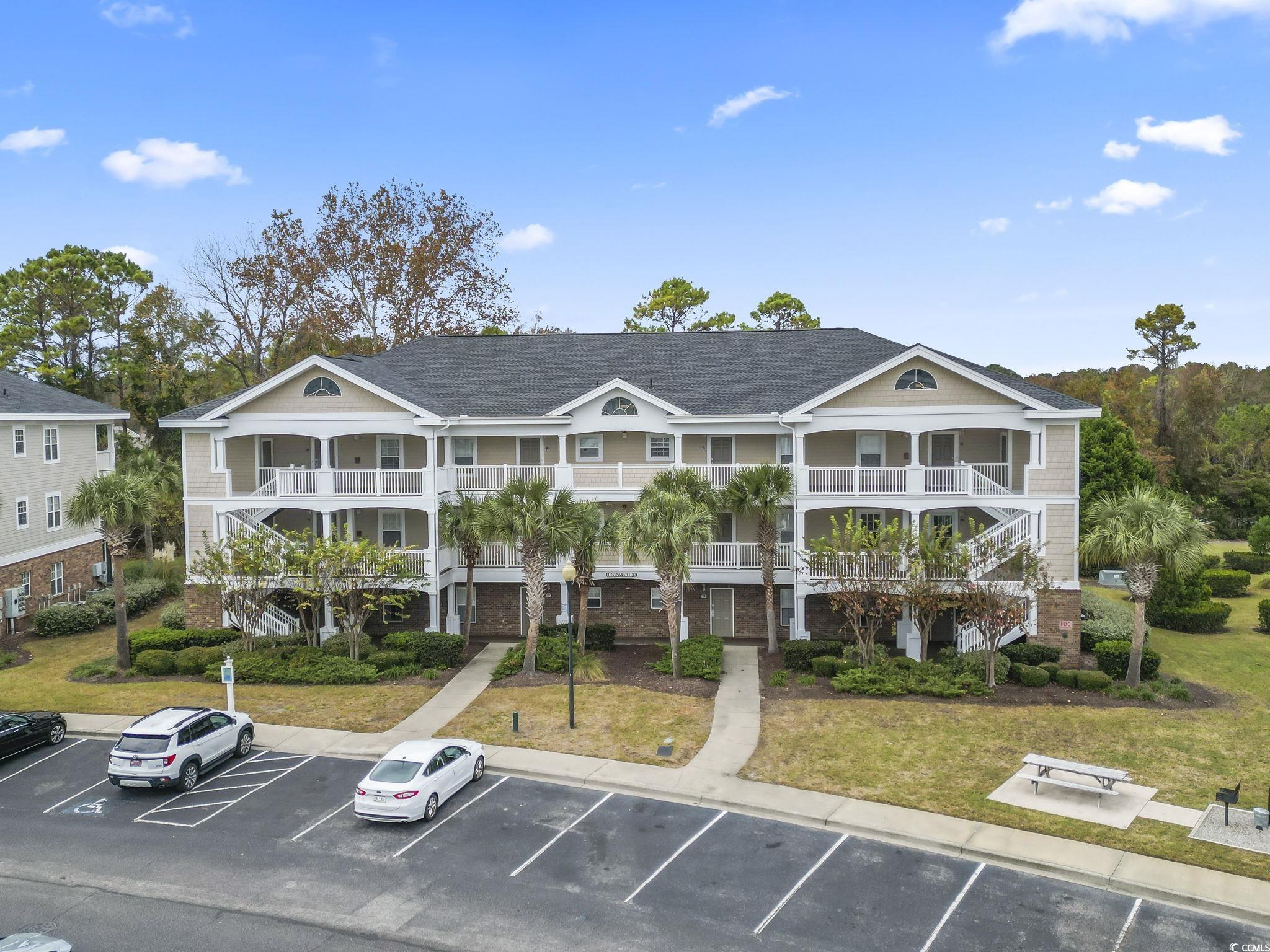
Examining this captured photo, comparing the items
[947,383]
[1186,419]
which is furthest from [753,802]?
[1186,419]

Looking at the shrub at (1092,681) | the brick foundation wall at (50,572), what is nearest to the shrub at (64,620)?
the brick foundation wall at (50,572)

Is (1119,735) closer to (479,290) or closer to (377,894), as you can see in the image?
(377,894)

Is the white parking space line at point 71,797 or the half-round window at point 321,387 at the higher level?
the half-round window at point 321,387

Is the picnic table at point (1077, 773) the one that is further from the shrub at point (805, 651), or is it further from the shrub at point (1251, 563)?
the shrub at point (1251, 563)

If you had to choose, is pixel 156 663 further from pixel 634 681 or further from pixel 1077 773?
pixel 1077 773

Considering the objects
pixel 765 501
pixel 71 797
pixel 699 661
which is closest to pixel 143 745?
pixel 71 797

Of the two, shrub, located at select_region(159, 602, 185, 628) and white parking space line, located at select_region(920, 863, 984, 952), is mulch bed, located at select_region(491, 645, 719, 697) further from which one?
shrub, located at select_region(159, 602, 185, 628)
